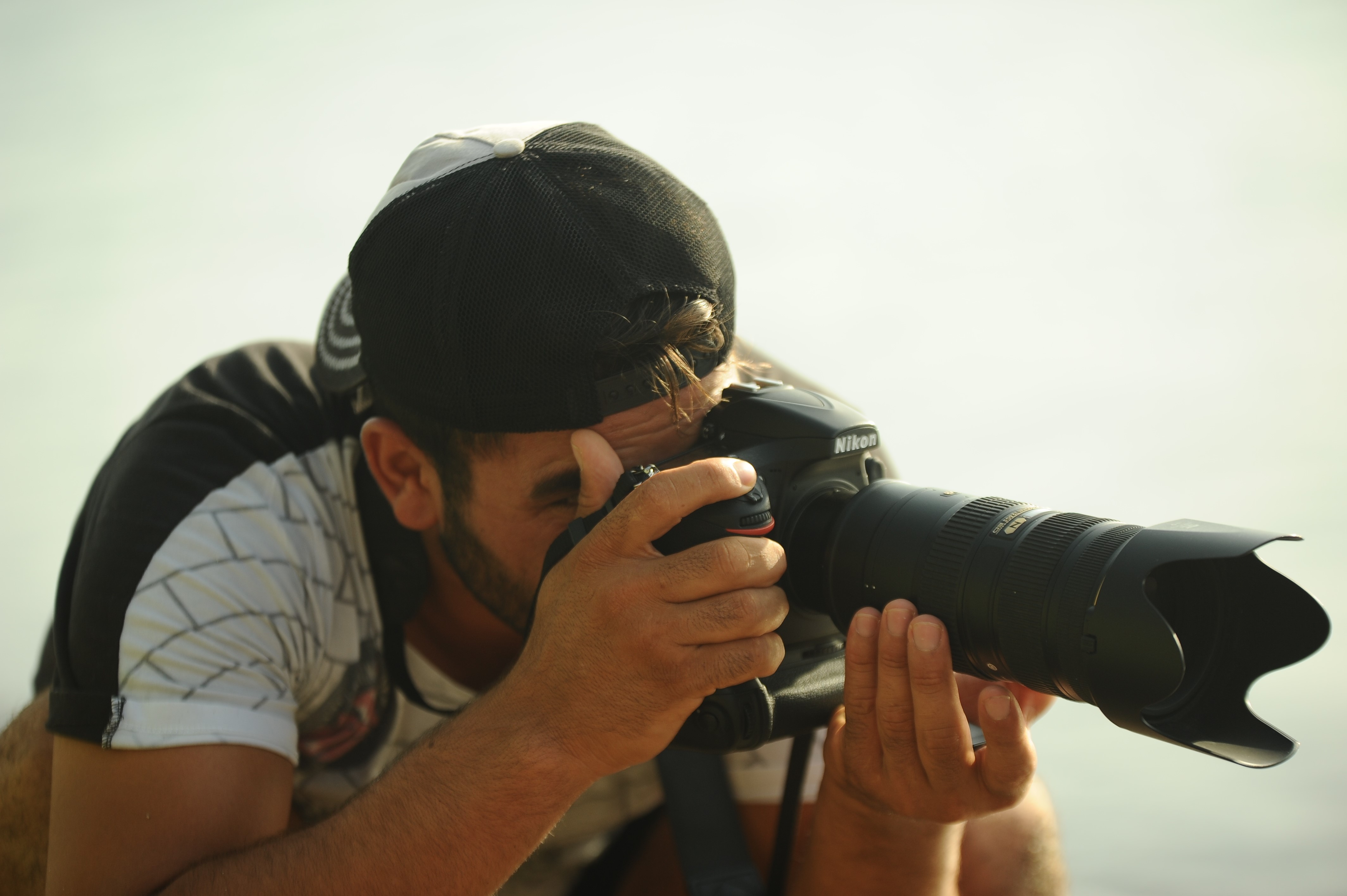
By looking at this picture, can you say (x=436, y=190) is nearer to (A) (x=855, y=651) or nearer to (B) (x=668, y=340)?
(B) (x=668, y=340)

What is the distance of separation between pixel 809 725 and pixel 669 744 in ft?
0.41

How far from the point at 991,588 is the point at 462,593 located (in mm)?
660

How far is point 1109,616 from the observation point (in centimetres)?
67

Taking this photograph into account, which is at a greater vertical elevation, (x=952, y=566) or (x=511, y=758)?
(x=952, y=566)

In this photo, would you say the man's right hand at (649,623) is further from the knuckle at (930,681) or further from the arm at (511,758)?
the knuckle at (930,681)

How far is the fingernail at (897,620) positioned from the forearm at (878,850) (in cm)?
29

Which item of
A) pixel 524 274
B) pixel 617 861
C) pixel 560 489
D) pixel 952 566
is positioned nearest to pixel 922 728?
pixel 952 566

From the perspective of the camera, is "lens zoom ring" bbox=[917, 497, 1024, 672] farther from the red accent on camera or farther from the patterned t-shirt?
the patterned t-shirt

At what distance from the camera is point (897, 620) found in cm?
78

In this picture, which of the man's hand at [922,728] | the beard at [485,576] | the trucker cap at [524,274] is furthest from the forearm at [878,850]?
the trucker cap at [524,274]

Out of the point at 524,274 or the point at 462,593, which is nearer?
the point at 524,274

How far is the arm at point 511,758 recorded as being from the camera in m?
0.80

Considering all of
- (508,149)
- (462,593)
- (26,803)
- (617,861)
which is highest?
(508,149)

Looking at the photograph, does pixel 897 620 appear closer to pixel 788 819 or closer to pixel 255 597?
pixel 788 819
